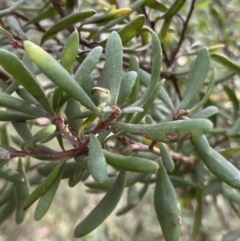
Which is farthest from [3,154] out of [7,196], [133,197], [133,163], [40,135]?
[133,197]

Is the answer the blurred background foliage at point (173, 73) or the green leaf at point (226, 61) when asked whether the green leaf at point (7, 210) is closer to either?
the blurred background foliage at point (173, 73)

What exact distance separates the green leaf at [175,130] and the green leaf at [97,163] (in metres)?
0.05

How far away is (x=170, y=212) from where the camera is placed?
2.07 feet

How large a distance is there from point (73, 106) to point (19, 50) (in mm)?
163

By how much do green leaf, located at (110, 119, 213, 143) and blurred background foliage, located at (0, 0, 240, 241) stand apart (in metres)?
0.20

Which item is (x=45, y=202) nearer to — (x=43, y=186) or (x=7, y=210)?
(x=43, y=186)

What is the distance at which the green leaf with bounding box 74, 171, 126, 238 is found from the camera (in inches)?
25.4

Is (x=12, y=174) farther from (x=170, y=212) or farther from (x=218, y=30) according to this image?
(x=218, y=30)

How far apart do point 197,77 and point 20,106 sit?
0.86 ft

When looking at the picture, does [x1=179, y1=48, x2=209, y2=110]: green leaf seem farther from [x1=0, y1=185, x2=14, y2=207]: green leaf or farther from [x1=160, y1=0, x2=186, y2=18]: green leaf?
[x1=0, y1=185, x2=14, y2=207]: green leaf

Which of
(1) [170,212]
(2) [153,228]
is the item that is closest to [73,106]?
(1) [170,212]

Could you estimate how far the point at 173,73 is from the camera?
93 cm

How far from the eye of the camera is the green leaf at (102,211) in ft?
2.11

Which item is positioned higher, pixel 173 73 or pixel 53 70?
pixel 53 70
